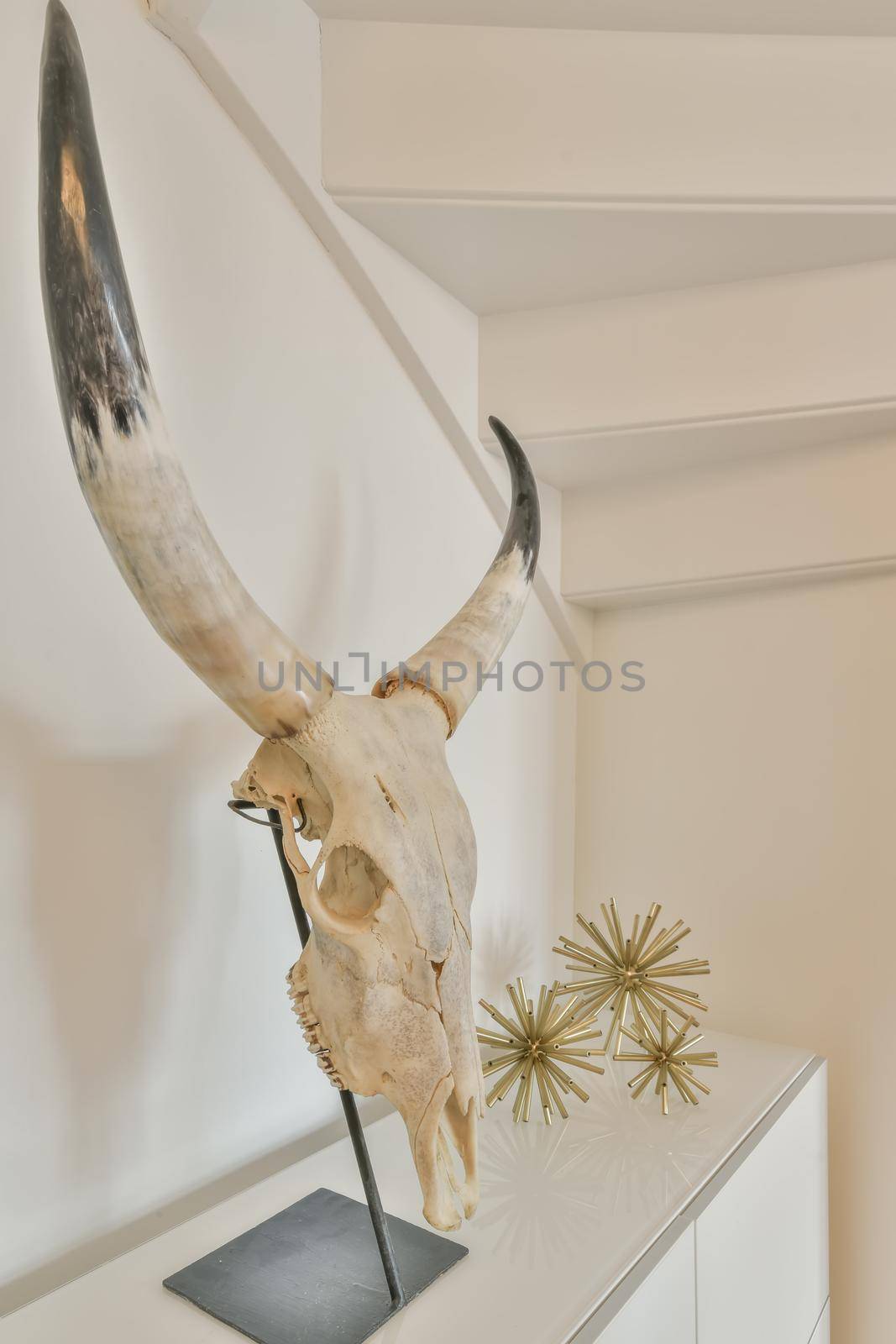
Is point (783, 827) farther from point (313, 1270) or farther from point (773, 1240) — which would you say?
point (313, 1270)

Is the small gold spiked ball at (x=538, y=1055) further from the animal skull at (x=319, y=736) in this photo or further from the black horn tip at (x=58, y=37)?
the black horn tip at (x=58, y=37)

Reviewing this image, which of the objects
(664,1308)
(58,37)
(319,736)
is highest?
(58,37)

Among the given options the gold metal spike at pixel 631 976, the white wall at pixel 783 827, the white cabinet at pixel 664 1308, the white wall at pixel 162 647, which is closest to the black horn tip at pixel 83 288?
the white wall at pixel 162 647

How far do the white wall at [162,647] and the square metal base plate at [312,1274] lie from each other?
0.39 feet

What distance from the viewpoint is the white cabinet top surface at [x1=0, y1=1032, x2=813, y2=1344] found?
0.68m

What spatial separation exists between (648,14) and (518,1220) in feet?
4.14

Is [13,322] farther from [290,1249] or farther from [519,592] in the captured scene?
[290,1249]

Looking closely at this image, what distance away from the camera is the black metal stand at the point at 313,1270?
2.23 feet

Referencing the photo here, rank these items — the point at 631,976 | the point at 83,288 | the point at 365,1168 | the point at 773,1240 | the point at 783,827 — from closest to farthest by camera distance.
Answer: the point at 83,288, the point at 365,1168, the point at 773,1240, the point at 631,976, the point at 783,827

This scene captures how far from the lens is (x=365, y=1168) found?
0.73 meters

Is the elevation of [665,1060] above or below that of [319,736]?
below

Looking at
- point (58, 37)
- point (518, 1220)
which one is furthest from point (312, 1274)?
point (58, 37)

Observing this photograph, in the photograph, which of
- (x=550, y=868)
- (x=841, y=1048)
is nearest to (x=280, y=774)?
(x=550, y=868)

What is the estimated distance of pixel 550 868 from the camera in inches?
62.2
